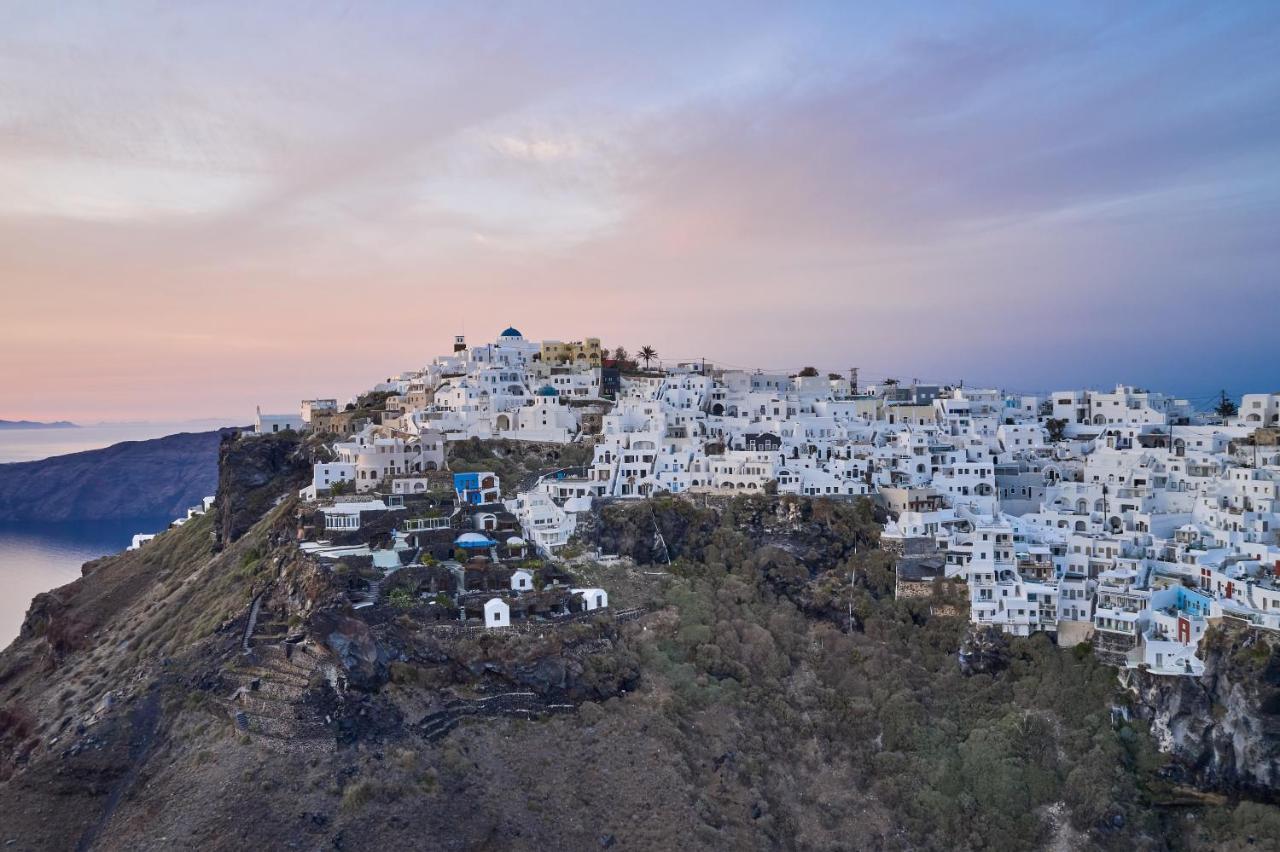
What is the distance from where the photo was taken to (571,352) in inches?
2707

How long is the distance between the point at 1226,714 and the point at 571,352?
47703 mm

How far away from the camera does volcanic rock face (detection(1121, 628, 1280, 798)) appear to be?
3023cm

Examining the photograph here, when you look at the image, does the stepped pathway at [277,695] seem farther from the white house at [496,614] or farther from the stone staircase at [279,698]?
the white house at [496,614]

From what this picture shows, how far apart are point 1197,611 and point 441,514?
30.4 m

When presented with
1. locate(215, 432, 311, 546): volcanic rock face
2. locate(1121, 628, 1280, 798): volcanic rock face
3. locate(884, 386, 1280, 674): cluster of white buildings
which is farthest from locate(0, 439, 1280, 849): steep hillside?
locate(215, 432, 311, 546): volcanic rock face

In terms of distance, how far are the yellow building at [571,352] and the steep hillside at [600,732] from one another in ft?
97.3

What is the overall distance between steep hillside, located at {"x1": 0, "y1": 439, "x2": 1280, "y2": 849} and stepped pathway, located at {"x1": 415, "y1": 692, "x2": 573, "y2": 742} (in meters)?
0.08

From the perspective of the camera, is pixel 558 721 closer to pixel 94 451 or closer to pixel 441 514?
pixel 441 514

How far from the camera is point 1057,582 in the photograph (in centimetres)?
3675

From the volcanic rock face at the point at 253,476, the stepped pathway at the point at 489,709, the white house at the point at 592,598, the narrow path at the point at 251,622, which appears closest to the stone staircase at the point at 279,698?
the narrow path at the point at 251,622

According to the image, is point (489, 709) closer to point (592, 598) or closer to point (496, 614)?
point (496, 614)

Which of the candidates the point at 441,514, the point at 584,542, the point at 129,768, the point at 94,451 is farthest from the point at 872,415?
the point at 94,451

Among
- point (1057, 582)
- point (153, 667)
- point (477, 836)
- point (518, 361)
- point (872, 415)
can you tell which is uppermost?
point (518, 361)

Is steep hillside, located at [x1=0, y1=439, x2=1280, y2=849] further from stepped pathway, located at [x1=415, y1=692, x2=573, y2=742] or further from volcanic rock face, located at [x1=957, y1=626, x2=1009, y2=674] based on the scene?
volcanic rock face, located at [x1=957, y1=626, x2=1009, y2=674]
